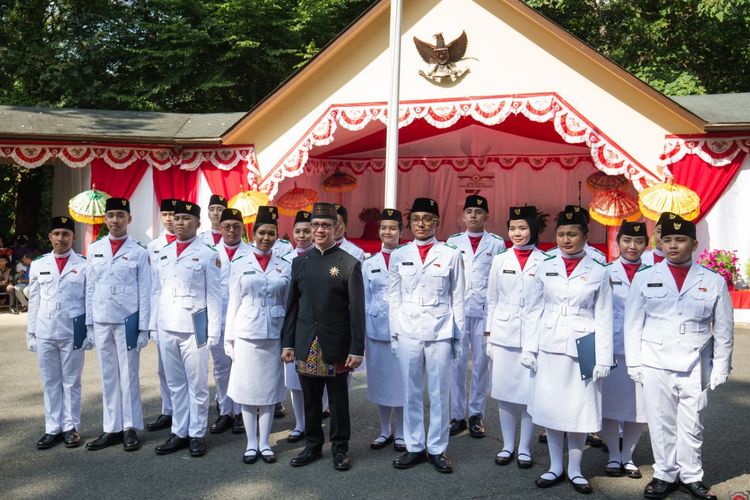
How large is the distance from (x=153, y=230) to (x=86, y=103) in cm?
1115

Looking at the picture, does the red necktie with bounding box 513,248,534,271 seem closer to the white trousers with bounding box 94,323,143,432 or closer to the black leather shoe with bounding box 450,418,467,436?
the black leather shoe with bounding box 450,418,467,436

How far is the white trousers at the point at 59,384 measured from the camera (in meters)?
5.61

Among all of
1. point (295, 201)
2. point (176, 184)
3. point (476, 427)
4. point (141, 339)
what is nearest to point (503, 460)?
point (476, 427)

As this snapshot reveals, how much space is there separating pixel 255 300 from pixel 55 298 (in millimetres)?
1736

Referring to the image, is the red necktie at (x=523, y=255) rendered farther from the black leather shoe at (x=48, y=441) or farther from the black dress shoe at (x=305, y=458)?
the black leather shoe at (x=48, y=441)

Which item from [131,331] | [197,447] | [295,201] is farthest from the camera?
[295,201]

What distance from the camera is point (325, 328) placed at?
5074mm

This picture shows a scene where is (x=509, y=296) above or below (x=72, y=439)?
above

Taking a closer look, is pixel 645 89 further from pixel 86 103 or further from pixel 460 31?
pixel 86 103

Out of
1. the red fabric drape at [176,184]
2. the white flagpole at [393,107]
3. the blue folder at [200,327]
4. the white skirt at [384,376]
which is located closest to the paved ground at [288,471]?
the white skirt at [384,376]

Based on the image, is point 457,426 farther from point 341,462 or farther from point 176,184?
point 176,184

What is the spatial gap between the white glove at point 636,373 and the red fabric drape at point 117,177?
1229cm

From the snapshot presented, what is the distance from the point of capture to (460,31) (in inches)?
501

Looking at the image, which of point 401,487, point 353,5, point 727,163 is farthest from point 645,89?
point 353,5
